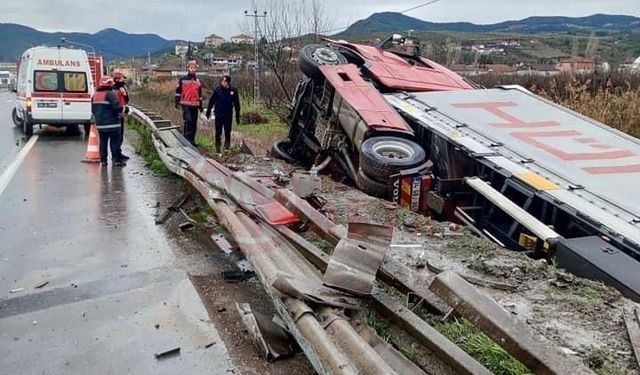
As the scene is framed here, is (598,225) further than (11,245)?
No

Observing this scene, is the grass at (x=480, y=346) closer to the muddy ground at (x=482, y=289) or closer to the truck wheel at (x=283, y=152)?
the muddy ground at (x=482, y=289)

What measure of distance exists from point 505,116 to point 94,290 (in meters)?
4.33

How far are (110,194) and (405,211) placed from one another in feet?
14.8

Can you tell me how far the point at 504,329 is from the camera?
2238mm

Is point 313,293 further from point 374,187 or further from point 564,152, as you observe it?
point 564,152

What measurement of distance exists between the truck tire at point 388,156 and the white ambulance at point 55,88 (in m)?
11.2

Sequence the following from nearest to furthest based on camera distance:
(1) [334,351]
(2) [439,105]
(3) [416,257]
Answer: (1) [334,351], (3) [416,257], (2) [439,105]

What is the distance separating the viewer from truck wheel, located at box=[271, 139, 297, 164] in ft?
27.4

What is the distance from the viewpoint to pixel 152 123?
34.0ft

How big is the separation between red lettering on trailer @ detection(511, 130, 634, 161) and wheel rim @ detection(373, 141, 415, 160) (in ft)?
3.37

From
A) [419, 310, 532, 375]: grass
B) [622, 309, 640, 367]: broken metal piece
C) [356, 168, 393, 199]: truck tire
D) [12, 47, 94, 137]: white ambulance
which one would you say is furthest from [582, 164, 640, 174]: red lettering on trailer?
[12, 47, 94, 137]: white ambulance

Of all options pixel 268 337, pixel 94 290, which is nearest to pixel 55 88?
pixel 94 290

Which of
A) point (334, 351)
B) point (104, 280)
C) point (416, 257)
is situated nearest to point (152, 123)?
point (104, 280)

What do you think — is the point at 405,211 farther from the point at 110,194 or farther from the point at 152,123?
the point at 152,123
